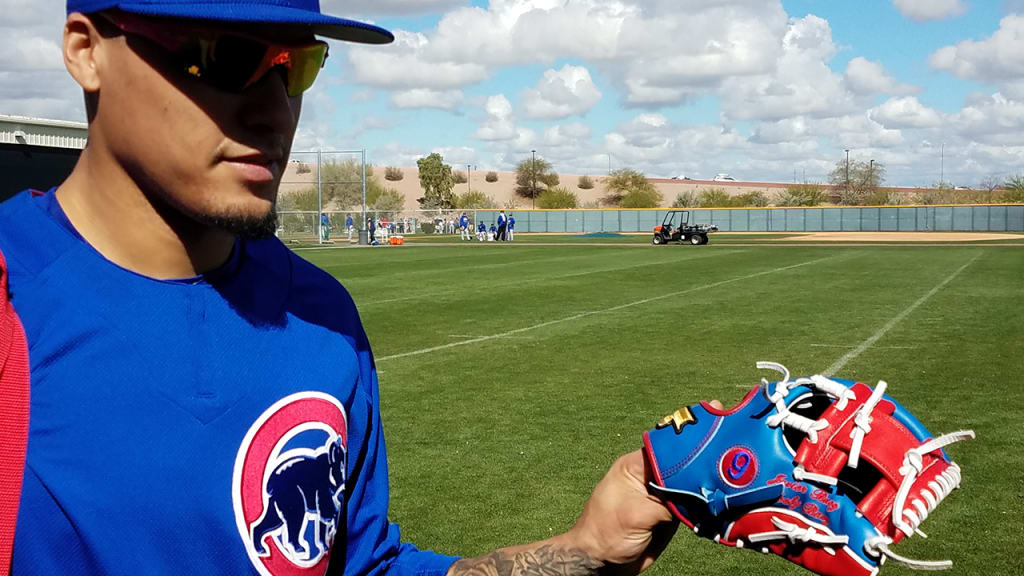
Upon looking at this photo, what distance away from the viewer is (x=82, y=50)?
1447mm

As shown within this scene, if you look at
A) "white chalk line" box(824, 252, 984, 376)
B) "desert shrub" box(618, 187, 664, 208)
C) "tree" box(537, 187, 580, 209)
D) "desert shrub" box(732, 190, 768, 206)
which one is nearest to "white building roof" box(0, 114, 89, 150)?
"white chalk line" box(824, 252, 984, 376)

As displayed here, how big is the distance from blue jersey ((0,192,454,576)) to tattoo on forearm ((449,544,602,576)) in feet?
1.12

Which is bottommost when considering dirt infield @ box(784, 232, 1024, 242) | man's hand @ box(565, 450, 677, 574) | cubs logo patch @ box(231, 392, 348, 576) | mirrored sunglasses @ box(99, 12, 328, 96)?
dirt infield @ box(784, 232, 1024, 242)

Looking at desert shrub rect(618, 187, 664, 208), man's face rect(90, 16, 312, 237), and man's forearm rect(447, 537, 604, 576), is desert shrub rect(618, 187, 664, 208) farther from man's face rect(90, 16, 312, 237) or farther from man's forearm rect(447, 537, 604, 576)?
man's face rect(90, 16, 312, 237)

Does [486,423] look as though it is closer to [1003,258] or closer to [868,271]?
[868,271]

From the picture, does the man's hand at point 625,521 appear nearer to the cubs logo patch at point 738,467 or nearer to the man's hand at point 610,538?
the man's hand at point 610,538

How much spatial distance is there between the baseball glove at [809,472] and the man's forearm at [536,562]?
25cm

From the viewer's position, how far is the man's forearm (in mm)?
1828

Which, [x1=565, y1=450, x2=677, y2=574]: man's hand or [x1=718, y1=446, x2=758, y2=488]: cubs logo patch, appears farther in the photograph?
[x1=565, y1=450, x2=677, y2=574]: man's hand

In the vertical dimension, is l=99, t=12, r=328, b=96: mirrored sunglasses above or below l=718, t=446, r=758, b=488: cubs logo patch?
above

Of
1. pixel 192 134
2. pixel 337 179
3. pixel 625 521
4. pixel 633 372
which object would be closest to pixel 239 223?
pixel 192 134

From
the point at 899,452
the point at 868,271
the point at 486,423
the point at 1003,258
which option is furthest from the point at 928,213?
the point at 899,452

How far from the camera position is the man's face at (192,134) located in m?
1.42

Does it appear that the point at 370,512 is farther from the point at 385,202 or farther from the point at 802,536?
the point at 385,202
